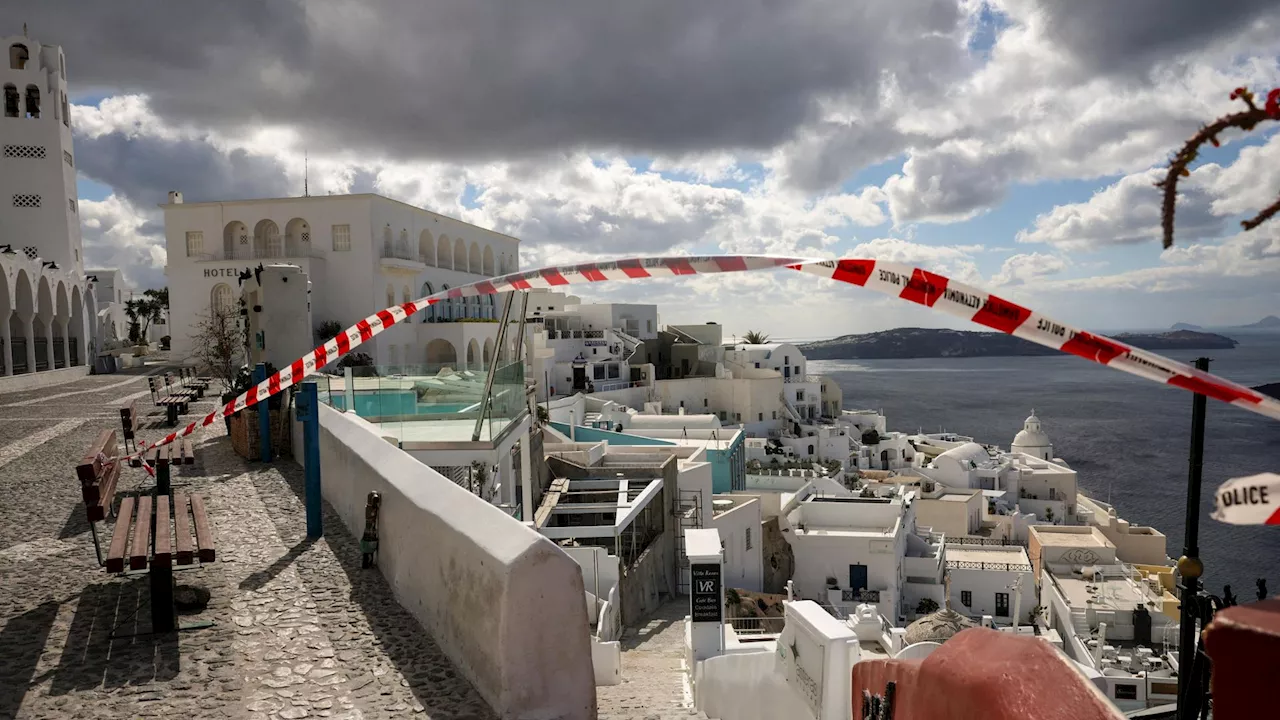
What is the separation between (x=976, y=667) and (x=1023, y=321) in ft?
4.33

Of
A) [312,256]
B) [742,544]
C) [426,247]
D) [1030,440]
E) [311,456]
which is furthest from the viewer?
[1030,440]

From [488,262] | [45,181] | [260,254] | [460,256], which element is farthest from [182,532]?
[488,262]

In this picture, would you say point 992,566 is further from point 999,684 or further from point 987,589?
point 999,684

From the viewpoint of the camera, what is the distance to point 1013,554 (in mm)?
31750

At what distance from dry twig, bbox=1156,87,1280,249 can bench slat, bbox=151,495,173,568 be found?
16.9 feet

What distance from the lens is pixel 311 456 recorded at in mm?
7406

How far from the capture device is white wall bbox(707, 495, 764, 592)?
2222 centimetres

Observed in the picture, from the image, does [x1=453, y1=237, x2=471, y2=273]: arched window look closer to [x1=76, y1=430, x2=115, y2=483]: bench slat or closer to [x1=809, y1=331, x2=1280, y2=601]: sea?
[x1=809, y1=331, x2=1280, y2=601]: sea

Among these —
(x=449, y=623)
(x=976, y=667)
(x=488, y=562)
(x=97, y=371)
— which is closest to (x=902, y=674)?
(x=976, y=667)

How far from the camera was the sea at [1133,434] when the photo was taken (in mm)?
45406

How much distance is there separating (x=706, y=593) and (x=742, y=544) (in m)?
11.8

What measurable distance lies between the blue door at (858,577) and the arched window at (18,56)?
44402 millimetres

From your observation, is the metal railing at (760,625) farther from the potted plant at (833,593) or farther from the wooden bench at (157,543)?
the wooden bench at (157,543)

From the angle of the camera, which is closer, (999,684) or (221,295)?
(999,684)
